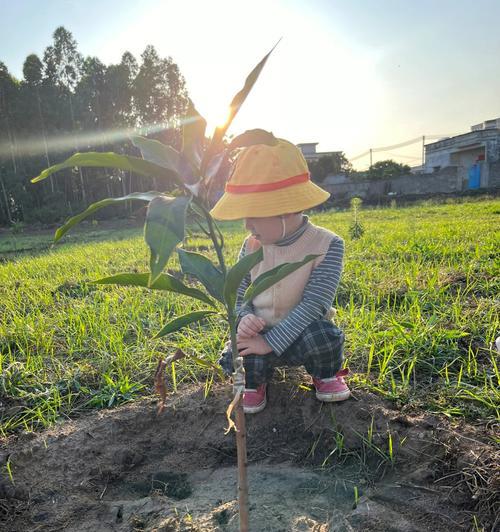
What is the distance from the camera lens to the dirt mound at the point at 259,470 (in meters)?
1.11

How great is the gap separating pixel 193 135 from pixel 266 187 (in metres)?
0.57

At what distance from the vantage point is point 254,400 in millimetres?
1550

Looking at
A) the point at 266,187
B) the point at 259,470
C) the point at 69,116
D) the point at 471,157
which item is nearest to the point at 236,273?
the point at 266,187

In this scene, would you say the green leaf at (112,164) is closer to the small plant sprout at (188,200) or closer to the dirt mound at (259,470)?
the small plant sprout at (188,200)

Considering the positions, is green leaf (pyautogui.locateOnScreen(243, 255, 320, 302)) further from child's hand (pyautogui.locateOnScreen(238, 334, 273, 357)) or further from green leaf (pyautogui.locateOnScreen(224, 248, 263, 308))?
child's hand (pyautogui.locateOnScreen(238, 334, 273, 357))

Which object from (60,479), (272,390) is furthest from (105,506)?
(272,390)

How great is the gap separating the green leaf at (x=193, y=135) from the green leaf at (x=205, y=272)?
0.83 feet

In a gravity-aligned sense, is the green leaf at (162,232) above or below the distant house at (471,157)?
below

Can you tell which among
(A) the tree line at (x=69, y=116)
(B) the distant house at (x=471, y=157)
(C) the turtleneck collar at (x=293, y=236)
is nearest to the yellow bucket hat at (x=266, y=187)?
(C) the turtleneck collar at (x=293, y=236)

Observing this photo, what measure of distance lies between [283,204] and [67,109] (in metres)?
22.3

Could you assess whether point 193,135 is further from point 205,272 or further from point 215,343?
point 215,343

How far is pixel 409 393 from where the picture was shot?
61.4 inches

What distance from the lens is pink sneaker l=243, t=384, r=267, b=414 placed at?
1.54 meters

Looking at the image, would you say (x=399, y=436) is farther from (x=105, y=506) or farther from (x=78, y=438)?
(x=78, y=438)
